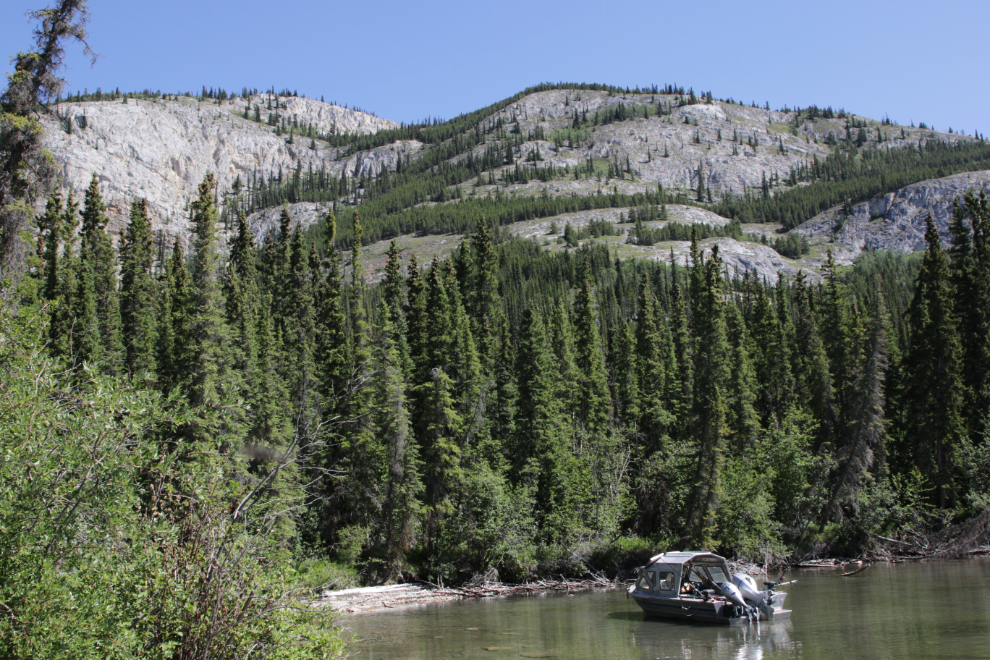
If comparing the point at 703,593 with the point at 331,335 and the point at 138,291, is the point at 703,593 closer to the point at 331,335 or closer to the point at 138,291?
the point at 331,335

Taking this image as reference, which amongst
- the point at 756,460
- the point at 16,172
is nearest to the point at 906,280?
the point at 756,460

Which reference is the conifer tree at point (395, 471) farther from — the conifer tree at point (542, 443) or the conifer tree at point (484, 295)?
the conifer tree at point (484, 295)

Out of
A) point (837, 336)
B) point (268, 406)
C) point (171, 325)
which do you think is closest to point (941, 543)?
point (837, 336)

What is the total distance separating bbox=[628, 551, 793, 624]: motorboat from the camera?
29500 mm

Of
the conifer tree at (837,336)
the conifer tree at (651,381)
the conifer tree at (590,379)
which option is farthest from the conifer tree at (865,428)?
the conifer tree at (590,379)

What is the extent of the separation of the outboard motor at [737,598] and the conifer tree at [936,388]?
28.1m

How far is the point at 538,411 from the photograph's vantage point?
5172 cm

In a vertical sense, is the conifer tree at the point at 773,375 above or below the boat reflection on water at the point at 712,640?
above

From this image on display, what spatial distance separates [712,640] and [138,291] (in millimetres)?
56000

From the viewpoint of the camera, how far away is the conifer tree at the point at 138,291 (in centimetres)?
5588

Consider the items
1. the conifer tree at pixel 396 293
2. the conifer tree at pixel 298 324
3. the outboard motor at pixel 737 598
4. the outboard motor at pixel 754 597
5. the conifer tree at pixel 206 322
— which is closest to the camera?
the outboard motor at pixel 754 597

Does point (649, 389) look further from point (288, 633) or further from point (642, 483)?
point (288, 633)

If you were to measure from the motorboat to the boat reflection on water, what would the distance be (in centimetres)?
57

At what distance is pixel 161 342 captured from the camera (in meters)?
57.7
